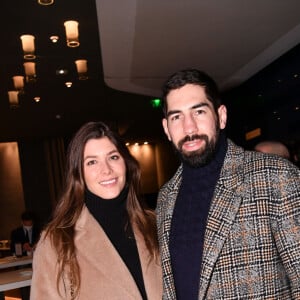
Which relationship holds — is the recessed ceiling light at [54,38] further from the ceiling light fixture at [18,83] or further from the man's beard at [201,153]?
the man's beard at [201,153]

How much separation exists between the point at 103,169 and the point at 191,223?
54 cm

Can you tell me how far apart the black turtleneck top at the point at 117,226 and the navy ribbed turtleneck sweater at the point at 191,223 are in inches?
14.9

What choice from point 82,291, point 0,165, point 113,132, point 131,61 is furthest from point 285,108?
point 0,165

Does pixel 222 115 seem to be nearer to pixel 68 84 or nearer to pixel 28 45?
pixel 28 45

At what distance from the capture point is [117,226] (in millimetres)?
2020

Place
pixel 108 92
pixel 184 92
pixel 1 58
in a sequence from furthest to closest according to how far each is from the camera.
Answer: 1. pixel 108 92
2. pixel 1 58
3. pixel 184 92

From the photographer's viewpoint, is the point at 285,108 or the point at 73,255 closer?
the point at 73,255

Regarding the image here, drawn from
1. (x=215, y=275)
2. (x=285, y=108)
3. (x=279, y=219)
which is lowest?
(x=215, y=275)

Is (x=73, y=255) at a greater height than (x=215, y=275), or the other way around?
(x=73, y=255)

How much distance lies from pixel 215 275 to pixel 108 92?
6.32m

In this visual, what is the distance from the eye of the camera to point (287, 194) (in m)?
1.38

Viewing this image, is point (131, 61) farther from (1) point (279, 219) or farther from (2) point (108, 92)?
(1) point (279, 219)

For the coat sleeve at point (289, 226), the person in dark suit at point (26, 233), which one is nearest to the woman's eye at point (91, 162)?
the coat sleeve at point (289, 226)

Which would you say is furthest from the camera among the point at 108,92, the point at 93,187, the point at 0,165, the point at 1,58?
the point at 0,165
